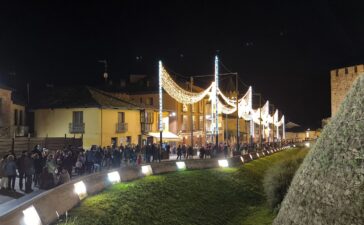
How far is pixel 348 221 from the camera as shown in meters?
8.45

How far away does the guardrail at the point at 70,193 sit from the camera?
11281mm

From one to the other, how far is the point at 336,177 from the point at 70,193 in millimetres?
10413

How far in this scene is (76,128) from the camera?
38125 mm

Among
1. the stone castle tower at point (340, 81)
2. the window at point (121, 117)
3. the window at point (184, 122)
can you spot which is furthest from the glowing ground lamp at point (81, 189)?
the window at point (184, 122)

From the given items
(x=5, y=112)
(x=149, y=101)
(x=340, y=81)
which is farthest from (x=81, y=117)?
(x=340, y=81)

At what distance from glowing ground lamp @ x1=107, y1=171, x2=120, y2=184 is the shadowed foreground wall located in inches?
452

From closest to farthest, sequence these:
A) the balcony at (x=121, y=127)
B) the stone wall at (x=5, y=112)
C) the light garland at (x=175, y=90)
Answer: the light garland at (x=175, y=90) < the stone wall at (x=5, y=112) < the balcony at (x=121, y=127)

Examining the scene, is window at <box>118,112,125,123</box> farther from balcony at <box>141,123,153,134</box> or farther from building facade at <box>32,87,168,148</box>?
balcony at <box>141,123,153,134</box>

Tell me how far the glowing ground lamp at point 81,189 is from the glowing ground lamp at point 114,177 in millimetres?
2997

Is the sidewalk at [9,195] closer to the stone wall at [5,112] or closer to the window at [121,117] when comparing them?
the stone wall at [5,112]

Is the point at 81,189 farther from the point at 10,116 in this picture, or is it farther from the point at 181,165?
the point at 10,116

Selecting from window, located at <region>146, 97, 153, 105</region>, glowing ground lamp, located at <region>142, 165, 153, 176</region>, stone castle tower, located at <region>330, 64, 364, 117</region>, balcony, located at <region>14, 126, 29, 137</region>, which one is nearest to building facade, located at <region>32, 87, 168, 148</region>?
balcony, located at <region>14, 126, 29, 137</region>

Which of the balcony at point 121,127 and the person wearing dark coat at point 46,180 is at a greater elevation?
the balcony at point 121,127

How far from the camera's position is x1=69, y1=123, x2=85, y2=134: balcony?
1486 inches
